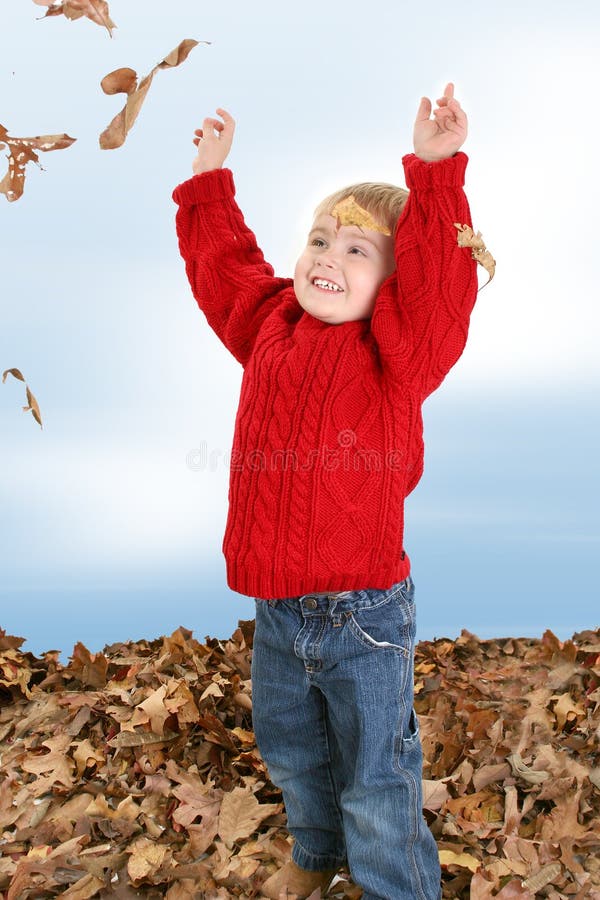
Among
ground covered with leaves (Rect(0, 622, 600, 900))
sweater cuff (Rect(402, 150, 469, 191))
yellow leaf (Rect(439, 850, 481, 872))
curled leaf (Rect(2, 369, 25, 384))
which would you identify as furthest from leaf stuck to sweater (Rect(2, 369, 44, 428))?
yellow leaf (Rect(439, 850, 481, 872))

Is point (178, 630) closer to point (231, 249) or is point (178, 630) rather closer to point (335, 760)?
point (335, 760)

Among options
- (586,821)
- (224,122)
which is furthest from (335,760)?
(224,122)

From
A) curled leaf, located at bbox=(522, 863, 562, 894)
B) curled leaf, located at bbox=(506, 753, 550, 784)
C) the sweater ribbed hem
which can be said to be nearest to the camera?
the sweater ribbed hem

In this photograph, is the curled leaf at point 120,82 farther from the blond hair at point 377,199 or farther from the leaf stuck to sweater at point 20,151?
the blond hair at point 377,199

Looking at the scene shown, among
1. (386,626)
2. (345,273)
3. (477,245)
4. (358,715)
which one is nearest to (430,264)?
(477,245)

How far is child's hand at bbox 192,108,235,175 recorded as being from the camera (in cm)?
279

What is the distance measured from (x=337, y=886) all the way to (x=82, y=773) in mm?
1036

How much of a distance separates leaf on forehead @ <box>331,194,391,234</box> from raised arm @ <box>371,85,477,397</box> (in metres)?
0.13

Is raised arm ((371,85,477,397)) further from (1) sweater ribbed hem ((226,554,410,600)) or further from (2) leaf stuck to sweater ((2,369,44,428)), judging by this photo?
(2) leaf stuck to sweater ((2,369,44,428))

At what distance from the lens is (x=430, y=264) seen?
2334 mm

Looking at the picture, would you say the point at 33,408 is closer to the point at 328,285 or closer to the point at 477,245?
the point at 328,285

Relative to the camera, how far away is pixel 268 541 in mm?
2500

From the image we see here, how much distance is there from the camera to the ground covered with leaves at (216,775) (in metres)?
2.90

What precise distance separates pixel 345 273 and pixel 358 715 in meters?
1.15
